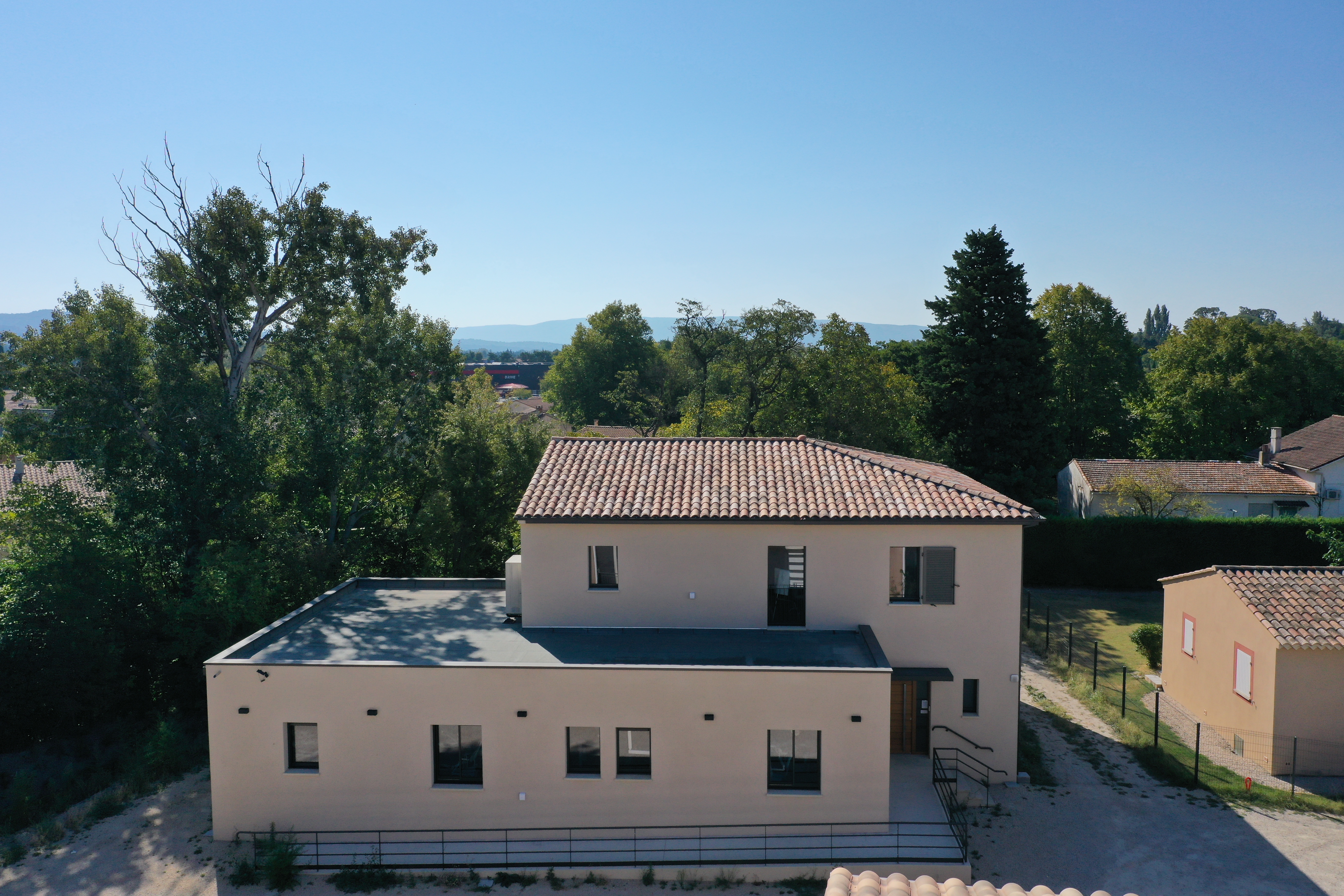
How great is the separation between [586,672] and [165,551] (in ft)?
49.8

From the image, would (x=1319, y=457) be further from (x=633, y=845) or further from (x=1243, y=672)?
(x=633, y=845)

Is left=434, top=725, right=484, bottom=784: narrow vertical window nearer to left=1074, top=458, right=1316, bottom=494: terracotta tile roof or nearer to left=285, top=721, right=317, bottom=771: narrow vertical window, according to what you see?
left=285, top=721, right=317, bottom=771: narrow vertical window

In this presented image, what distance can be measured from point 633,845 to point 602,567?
18.3 feet

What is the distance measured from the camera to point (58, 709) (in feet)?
70.8

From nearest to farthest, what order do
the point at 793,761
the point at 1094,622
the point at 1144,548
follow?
the point at 793,761
the point at 1094,622
the point at 1144,548

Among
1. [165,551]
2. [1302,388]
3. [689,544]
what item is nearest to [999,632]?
[689,544]

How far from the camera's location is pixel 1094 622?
31.8 meters

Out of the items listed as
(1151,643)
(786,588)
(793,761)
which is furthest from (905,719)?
(1151,643)

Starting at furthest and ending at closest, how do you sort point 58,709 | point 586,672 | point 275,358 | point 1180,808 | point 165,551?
point 275,358 → point 165,551 → point 58,709 → point 1180,808 → point 586,672

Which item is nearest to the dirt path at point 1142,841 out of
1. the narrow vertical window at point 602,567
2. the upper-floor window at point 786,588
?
the upper-floor window at point 786,588

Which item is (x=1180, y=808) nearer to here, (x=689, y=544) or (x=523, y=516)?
(x=689, y=544)

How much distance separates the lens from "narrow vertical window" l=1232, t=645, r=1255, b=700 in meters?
19.5

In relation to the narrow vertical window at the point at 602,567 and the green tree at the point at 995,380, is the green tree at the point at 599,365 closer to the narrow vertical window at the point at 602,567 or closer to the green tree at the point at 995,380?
the green tree at the point at 995,380

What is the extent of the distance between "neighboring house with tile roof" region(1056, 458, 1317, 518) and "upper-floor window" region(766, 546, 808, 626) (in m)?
25.4
